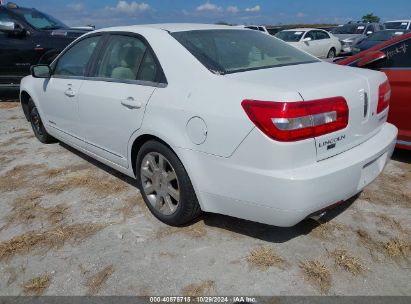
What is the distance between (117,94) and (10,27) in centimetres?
611

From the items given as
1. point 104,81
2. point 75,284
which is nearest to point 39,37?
point 104,81

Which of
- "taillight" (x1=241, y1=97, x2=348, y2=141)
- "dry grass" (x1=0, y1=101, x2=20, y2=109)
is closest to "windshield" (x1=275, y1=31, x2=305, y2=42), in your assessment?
"dry grass" (x1=0, y1=101, x2=20, y2=109)

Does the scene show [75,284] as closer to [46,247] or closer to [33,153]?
[46,247]

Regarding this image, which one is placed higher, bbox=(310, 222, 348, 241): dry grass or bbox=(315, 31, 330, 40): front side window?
bbox=(315, 31, 330, 40): front side window

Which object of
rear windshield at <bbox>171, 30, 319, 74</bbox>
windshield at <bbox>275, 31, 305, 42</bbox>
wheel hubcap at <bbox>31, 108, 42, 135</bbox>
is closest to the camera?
rear windshield at <bbox>171, 30, 319, 74</bbox>

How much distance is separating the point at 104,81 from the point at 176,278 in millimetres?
1884

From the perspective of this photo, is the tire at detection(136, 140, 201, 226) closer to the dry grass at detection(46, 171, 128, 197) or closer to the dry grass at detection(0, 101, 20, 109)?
the dry grass at detection(46, 171, 128, 197)

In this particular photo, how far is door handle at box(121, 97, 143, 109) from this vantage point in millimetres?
2994

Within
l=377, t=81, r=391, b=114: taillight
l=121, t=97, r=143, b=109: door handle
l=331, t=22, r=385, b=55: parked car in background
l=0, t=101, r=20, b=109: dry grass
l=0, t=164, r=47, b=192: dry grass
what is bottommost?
l=0, t=101, r=20, b=109: dry grass

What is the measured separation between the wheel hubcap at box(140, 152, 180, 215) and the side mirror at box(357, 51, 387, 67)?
2544mm

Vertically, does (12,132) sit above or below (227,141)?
below

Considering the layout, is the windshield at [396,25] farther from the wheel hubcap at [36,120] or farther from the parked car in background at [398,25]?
the wheel hubcap at [36,120]

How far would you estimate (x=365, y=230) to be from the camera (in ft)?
9.72

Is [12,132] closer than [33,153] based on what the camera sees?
No
